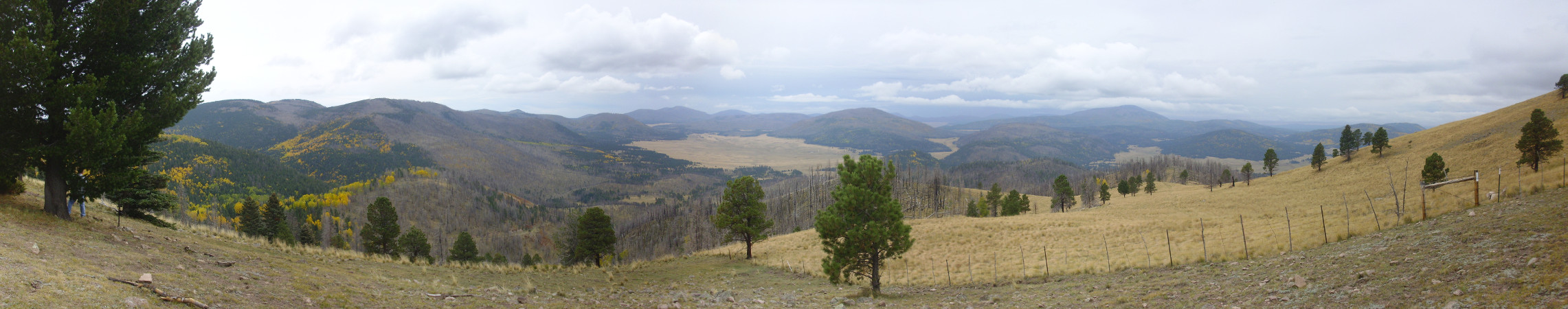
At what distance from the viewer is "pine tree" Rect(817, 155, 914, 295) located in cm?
1883

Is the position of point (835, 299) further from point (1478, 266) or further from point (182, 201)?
point (182, 201)

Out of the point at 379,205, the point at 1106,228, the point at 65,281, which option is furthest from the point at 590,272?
the point at 1106,228

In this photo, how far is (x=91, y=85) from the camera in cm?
1313

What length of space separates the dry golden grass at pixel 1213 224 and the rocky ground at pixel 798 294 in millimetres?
2678

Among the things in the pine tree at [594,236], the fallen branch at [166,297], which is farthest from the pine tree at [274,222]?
the fallen branch at [166,297]

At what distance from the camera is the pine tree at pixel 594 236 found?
119 ft

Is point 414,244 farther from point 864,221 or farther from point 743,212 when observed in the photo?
point 864,221

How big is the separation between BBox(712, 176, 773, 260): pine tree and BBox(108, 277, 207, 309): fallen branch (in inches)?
1044

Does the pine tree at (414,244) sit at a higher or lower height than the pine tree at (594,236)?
lower

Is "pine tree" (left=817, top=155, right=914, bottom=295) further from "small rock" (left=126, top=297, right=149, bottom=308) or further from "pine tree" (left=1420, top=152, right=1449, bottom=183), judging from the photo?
"pine tree" (left=1420, top=152, right=1449, bottom=183)

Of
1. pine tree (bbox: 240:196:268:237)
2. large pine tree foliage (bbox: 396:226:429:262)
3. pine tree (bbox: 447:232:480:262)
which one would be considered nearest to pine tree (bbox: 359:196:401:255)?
large pine tree foliage (bbox: 396:226:429:262)

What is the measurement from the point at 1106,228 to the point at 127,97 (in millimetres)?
43187

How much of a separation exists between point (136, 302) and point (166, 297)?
656 mm

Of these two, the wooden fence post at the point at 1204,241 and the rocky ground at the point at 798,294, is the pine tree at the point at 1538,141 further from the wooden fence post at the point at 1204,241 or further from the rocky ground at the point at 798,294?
the rocky ground at the point at 798,294
